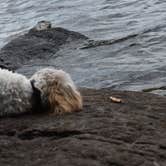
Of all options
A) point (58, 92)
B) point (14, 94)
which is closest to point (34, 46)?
point (14, 94)

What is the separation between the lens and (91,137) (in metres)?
4.69

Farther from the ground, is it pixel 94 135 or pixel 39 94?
pixel 39 94

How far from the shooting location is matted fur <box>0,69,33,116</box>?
17.8 feet

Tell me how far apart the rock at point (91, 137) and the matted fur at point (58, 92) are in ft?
0.31

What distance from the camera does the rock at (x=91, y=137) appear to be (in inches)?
168

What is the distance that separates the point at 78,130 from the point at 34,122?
516mm

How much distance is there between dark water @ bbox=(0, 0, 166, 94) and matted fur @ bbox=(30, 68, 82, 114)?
4.04 meters

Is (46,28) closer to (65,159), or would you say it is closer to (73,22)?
(73,22)

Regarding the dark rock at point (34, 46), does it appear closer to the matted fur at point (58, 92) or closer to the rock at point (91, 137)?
the matted fur at point (58, 92)

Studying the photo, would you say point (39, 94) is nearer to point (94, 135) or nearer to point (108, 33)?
point (94, 135)

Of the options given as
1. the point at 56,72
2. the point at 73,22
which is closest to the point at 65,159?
the point at 56,72

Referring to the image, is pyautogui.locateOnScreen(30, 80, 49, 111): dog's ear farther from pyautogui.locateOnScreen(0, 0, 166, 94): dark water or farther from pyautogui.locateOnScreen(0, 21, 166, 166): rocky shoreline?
pyautogui.locateOnScreen(0, 0, 166, 94): dark water

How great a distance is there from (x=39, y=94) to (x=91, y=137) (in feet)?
3.15

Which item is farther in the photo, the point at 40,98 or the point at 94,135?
the point at 40,98
